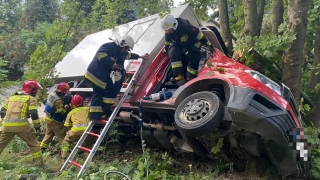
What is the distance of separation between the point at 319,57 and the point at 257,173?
2.87 meters

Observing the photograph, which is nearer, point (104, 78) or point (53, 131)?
point (104, 78)

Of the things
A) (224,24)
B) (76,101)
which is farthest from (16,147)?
(224,24)

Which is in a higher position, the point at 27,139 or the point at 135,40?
the point at 135,40

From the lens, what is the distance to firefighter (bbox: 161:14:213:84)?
15.4ft

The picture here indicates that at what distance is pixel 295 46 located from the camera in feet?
16.0

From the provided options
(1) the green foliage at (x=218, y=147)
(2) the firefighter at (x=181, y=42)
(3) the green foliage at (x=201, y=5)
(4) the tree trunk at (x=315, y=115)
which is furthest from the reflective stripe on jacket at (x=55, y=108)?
(4) the tree trunk at (x=315, y=115)

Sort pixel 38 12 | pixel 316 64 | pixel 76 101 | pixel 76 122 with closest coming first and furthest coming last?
pixel 76 122, pixel 76 101, pixel 316 64, pixel 38 12

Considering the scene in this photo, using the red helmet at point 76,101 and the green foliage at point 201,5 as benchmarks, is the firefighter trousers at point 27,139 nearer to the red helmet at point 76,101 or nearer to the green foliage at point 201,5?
the red helmet at point 76,101

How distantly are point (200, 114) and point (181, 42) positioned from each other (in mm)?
1484

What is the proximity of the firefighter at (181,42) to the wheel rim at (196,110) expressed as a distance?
3.13 feet

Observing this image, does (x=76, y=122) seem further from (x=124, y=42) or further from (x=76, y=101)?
(x=124, y=42)

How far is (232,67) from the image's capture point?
4.26m

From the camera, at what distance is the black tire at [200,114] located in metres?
3.52

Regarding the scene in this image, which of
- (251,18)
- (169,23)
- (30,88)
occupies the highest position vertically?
(169,23)
